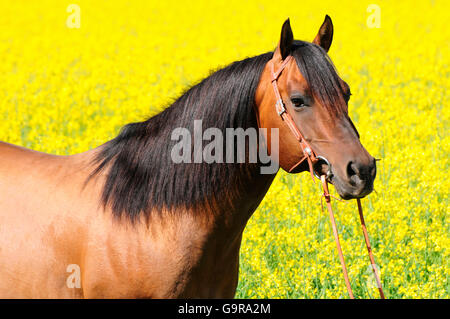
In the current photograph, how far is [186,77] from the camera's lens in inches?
480

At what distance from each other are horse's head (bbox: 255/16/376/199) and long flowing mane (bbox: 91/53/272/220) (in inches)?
4.0

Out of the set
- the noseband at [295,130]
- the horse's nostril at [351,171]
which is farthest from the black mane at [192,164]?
the horse's nostril at [351,171]

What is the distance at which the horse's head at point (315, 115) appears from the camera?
2852mm

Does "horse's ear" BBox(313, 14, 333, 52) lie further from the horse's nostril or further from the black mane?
the horse's nostril

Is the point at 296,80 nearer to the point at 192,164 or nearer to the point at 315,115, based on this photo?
the point at 315,115

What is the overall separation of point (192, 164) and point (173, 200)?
0.21 meters

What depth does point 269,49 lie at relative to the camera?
1358 centimetres

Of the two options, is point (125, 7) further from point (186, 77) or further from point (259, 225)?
point (259, 225)

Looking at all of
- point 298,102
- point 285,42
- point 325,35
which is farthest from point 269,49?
point 298,102

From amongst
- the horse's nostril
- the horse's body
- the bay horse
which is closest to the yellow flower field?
the bay horse

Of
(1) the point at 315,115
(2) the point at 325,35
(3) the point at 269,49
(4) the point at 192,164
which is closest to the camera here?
(1) the point at 315,115

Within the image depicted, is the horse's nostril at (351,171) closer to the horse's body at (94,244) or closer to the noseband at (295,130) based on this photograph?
the noseband at (295,130)
